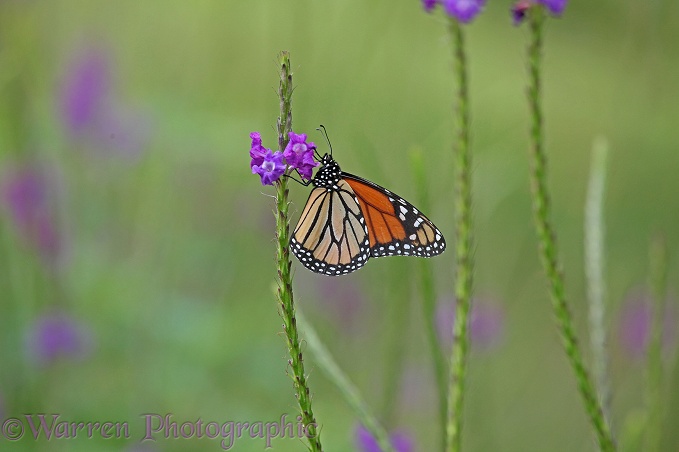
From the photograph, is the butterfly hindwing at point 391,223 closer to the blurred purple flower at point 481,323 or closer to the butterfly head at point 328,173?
the butterfly head at point 328,173

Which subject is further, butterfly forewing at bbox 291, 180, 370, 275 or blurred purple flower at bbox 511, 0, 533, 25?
butterfly forewing at bbox 291, 180, 370, 275

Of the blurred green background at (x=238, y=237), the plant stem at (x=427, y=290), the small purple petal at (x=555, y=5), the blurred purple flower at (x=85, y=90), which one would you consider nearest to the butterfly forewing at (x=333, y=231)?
the blurred green background at (x=238, y=237)

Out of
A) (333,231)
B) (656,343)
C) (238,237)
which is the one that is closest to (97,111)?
(238,237)

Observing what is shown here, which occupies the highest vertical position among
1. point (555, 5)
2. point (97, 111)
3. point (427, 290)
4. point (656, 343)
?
point (555, 5)

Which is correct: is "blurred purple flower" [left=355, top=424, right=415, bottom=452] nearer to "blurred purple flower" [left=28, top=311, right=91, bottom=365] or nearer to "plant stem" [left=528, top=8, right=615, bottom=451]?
"plant stem" [left=528, top=8, right=615, bottom=451]

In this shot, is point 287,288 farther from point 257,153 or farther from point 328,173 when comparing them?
point 328,173

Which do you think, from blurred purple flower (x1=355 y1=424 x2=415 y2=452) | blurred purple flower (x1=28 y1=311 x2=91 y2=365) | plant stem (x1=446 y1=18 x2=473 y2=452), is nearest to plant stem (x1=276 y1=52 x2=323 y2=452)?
plant stem (x1=446 y1=18 x2=473 y2=452)
